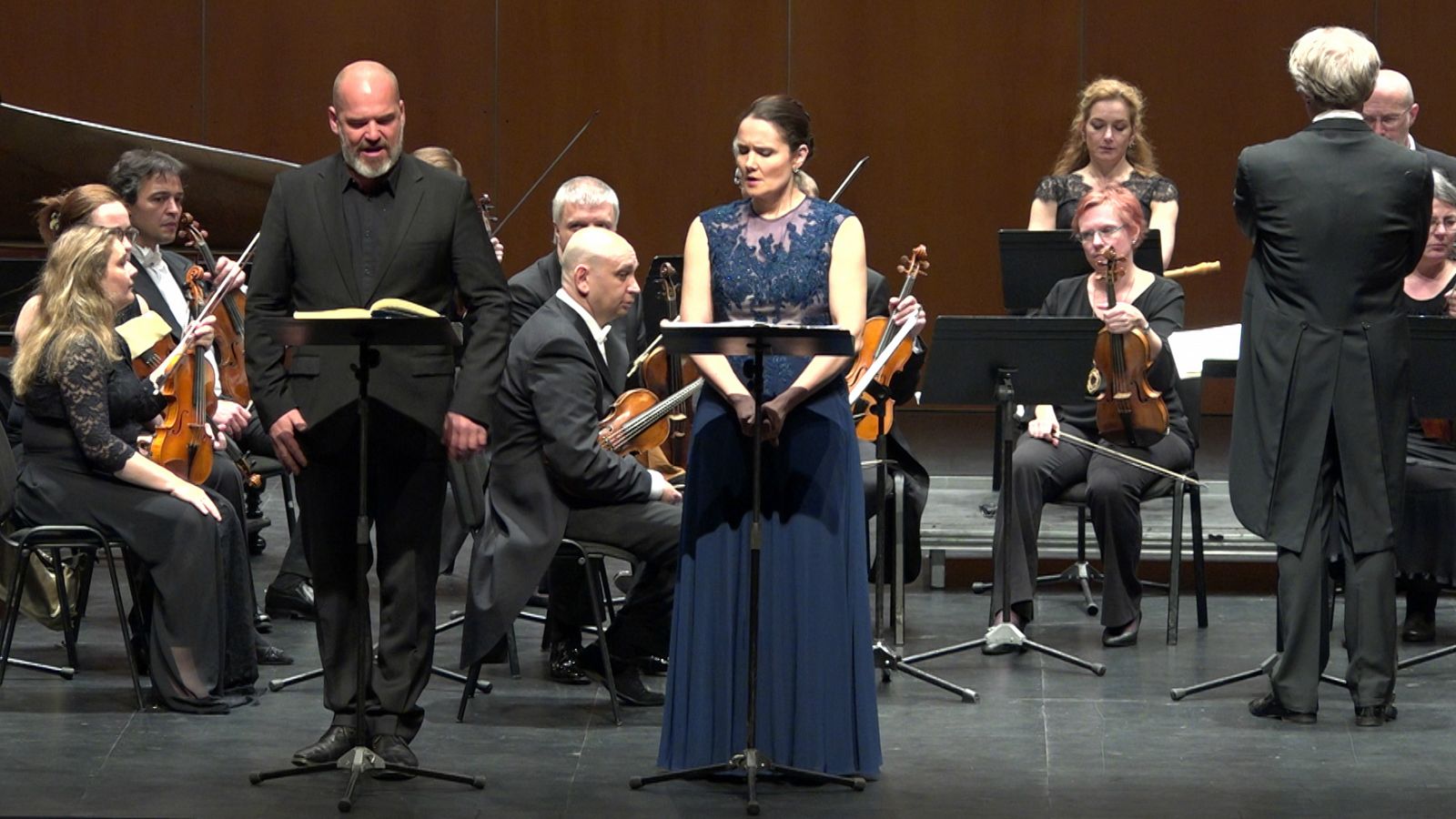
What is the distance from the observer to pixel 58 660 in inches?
203

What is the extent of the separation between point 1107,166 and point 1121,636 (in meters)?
1.78

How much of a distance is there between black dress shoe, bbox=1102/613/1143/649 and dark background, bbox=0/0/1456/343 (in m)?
3.72

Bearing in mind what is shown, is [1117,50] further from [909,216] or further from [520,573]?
[520,573]

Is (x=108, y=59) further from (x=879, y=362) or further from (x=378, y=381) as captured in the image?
(x=378, y=381)

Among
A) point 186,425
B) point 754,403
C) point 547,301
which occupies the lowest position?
point 186,425

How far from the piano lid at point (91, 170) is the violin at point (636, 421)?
158 cm

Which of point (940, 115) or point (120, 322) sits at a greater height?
point (940, 115)

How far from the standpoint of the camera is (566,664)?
498 cm

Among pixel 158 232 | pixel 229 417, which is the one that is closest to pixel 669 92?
pixel 158 232

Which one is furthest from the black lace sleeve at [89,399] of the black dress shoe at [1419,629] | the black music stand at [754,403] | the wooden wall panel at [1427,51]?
the wooden wall panel at [1427,51]

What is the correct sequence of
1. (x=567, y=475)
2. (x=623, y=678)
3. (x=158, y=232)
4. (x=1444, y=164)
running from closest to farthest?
(x=567, y=475)
(x=623, y=678)
(x=158, y=232)
(x=1444, y=164)

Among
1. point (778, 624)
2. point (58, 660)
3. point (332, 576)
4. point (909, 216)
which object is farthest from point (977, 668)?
point (909, 216)

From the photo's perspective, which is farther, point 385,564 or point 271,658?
point 271,658

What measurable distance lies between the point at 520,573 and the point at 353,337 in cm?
98
